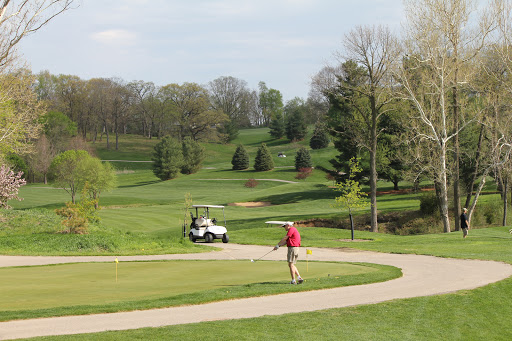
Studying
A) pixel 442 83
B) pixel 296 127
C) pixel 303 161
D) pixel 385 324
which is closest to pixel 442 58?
pixel 442 83

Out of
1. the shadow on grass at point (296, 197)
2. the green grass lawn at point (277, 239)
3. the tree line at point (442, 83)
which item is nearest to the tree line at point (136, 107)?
the green grass lawn at point (277, 239)

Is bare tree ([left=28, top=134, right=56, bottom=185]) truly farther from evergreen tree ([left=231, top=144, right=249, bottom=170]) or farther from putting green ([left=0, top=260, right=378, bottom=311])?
putting green ([left=0, top=260, right=378, bottom=311])

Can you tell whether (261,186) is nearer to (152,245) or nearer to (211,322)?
(152,245)

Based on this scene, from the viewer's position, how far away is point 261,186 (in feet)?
273

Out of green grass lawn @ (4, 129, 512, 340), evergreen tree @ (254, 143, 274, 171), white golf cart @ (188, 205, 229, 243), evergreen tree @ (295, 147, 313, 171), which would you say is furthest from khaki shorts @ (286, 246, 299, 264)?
evergreen tree @ (254, 143, 274, 171)

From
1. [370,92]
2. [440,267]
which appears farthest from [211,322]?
[370,92]

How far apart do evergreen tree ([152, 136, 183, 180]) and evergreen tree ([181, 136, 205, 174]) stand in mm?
3553

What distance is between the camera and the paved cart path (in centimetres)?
1112

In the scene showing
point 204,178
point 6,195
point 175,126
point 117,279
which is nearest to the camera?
point 117,279

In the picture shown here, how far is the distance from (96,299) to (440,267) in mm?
12886

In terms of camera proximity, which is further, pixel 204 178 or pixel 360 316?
pixel 204 178

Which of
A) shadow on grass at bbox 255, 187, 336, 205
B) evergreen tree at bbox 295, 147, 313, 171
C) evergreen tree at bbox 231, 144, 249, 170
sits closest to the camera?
shadow on grass at bbox 255, 187, 336, 205

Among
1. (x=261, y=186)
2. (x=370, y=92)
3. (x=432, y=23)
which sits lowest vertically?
(x=261, y=186)

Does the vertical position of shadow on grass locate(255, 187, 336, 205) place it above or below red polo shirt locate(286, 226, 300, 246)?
below
